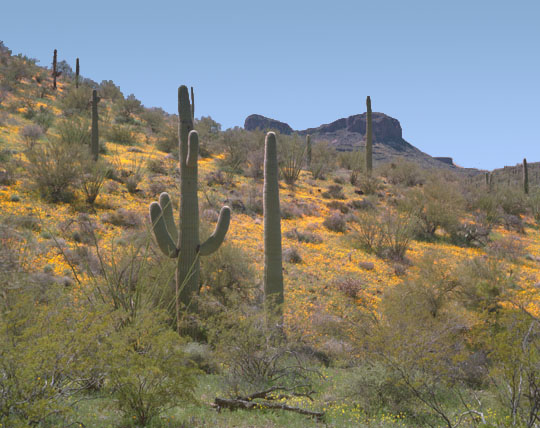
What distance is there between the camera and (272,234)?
10.5 m

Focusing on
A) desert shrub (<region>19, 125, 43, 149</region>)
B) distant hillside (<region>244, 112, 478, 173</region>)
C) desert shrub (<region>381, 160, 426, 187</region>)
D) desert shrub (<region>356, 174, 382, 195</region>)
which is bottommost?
desert shrub (<region>356, 174, 382, 195</region>)

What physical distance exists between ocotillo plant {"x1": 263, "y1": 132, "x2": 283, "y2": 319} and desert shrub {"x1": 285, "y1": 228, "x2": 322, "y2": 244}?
699 centimetres

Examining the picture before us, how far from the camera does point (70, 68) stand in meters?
45.2

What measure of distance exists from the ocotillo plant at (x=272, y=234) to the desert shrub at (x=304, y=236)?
6.99m

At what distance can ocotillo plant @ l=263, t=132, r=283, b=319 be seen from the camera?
1026 cm

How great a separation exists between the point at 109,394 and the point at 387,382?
452cm

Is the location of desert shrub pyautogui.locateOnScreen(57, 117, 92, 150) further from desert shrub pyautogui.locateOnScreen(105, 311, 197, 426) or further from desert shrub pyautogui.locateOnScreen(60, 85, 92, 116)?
desert shrub pyautogui.locateOnScreen(105, 311, 197, 426)

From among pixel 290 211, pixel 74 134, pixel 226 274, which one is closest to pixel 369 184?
pixel 290 211

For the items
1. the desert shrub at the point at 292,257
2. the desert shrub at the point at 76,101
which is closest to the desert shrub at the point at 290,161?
the desert shrub at the point at 292,257

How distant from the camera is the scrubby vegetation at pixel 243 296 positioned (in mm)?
Result: 4840

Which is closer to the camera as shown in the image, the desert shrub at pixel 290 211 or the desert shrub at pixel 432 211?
the desert shrub at pixel 290 211

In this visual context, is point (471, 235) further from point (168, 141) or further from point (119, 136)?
point (119, 136)

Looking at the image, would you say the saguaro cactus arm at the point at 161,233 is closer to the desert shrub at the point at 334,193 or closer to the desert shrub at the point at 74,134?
the desert shrub at the point at 74,134

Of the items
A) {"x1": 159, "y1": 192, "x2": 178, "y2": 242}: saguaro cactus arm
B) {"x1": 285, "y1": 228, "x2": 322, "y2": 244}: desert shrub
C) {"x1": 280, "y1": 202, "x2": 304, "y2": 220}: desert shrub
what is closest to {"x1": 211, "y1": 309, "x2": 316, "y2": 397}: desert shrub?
{"x1": 159, "y1": 192, "x2": 178, "y2": 242}: saguaro cactus arm
